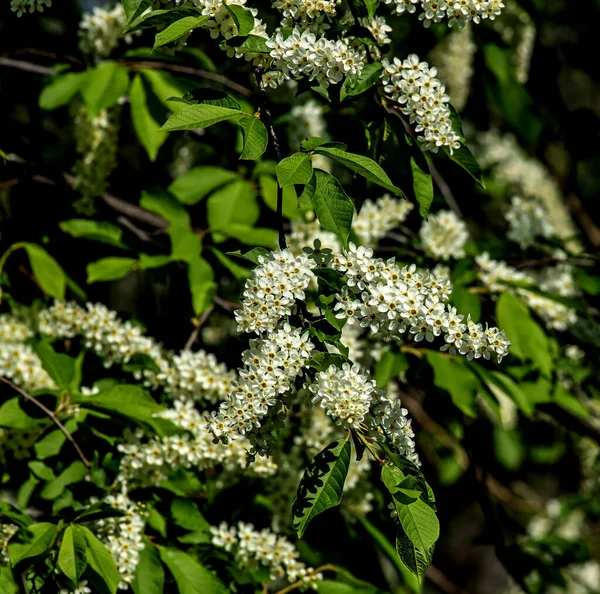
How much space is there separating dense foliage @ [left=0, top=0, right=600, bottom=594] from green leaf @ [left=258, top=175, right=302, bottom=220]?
0.02 m

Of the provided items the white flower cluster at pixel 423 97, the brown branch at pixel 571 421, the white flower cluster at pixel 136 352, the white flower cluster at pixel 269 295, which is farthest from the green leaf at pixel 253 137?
the brown branch at pixel 571 421

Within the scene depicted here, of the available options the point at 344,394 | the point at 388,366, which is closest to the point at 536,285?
the point at 388,366

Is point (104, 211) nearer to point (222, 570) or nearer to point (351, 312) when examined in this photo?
point (222, 570)

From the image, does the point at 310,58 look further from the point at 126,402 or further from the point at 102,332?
the point at 102,332

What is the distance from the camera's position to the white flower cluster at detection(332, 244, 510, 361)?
1715 mm

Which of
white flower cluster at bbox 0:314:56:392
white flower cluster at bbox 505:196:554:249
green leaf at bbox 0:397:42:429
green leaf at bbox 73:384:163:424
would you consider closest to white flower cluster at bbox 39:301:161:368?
white flower cluster at bbox 0:314:56:392

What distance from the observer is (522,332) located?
287 centimetres

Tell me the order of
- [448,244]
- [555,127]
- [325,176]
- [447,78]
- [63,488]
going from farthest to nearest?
[555,127]
[447,78]
[448,244]
[63,488]
[325,176]

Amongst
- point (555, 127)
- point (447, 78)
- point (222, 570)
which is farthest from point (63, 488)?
point (555, 127)

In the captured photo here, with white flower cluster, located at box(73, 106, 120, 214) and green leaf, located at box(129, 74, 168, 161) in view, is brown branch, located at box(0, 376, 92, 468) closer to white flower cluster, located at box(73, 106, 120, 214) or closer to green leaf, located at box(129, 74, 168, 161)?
white flower cluster, located at box(73, 106, 120, 214)

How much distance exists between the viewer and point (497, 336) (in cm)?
174

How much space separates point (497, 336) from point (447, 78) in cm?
257

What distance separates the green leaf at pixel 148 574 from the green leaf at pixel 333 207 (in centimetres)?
111

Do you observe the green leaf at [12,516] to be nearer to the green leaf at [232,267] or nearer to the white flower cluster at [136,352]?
the white flower cluster at [136,352]
